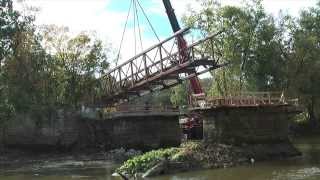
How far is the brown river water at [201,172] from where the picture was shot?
34.4 metres

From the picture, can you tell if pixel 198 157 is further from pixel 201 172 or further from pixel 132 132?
pixel 132 132

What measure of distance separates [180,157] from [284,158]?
9.44 m

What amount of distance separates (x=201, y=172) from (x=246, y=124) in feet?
28.2

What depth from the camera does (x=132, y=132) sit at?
59.7m

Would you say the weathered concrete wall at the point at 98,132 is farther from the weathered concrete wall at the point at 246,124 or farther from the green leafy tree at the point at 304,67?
the green leafy tree at the point at 304,67

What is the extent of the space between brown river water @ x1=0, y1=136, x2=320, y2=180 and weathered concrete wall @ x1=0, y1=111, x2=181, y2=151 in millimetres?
9189

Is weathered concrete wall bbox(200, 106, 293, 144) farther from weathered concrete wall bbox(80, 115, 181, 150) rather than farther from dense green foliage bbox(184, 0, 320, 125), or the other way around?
dense green foliage bbox(184, 0, 320, 125)

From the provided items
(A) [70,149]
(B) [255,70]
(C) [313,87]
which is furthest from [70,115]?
(C) [313,87]

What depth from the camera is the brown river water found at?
34.4 metres

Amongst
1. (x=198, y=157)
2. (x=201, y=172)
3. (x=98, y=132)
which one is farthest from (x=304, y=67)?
(x=201, y=172)

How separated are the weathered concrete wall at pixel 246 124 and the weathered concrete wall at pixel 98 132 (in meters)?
15.6

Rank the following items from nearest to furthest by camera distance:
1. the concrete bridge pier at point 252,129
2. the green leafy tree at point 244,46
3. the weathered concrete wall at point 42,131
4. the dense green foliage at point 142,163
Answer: the dense green foliage at point 142,163, the concrete bridge pier at point 252,129, the weathered concrete wall at point 42,131, the green leafy tree at point 244,46

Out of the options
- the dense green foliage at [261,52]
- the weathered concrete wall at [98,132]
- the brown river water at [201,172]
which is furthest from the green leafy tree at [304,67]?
the brown river water at [201,172]

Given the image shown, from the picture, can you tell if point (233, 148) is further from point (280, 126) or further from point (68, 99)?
point (68, 99)
